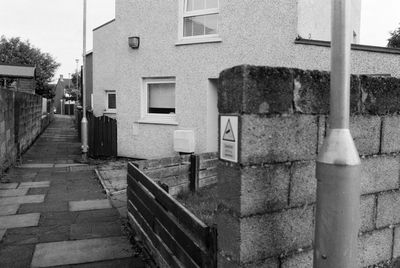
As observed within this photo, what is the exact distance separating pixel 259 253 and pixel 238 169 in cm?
54

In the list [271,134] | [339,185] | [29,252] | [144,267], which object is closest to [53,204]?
[29,252]

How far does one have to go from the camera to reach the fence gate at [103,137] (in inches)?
437

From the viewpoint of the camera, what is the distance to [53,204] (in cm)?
651

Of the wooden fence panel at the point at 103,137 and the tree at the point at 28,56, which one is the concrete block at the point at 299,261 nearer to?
the wooden fence panel at the point at 103,137

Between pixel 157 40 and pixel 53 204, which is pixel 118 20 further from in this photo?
pixel 53 204

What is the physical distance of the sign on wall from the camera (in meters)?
2.32

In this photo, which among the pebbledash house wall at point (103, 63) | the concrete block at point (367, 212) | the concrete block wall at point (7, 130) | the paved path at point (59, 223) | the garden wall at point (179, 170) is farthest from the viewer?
the pebbledash house wall at point (103, 63)

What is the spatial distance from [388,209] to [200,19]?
717 cm

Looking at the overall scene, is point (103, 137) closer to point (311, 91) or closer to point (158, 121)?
point (158, 121)

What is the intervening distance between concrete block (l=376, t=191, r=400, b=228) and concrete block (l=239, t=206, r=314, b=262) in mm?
739

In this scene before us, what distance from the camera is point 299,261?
2.64m

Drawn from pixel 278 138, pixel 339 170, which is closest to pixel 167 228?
pixel 278 138

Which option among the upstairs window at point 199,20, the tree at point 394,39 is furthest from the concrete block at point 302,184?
the tree at point 394,39

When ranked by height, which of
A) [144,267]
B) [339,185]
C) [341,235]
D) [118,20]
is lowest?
[144,267]
